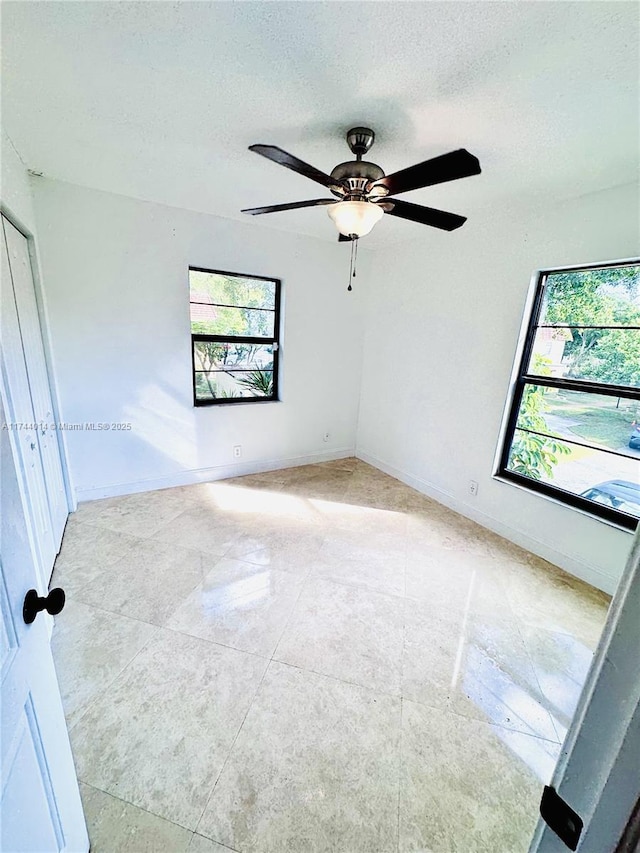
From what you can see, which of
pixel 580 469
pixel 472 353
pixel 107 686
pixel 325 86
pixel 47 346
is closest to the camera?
pixel 325 86

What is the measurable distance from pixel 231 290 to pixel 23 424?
6.74ft

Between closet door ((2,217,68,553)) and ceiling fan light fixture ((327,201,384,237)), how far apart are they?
5.71 ft

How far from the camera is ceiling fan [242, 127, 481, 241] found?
4.66ft

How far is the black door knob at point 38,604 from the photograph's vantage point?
29.5 inches

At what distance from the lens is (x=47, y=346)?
2.57m

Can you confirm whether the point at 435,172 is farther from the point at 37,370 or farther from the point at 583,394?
the point at 37,370

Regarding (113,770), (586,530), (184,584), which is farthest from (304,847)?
(586,530)

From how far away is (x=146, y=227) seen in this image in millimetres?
2783

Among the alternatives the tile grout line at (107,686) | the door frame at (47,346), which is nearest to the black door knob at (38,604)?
the tile grout line at (107,686)

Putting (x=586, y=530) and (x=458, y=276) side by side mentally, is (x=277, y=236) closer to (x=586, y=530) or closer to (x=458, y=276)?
(x=458, y=276)

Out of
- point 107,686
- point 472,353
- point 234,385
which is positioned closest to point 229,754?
point 107,686

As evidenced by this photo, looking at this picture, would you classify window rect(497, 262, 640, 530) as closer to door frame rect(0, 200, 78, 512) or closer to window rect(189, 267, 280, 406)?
window rect(189, 267, 280, 406)

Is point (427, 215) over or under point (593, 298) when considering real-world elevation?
over

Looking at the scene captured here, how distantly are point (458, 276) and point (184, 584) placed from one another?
3.10 metres
